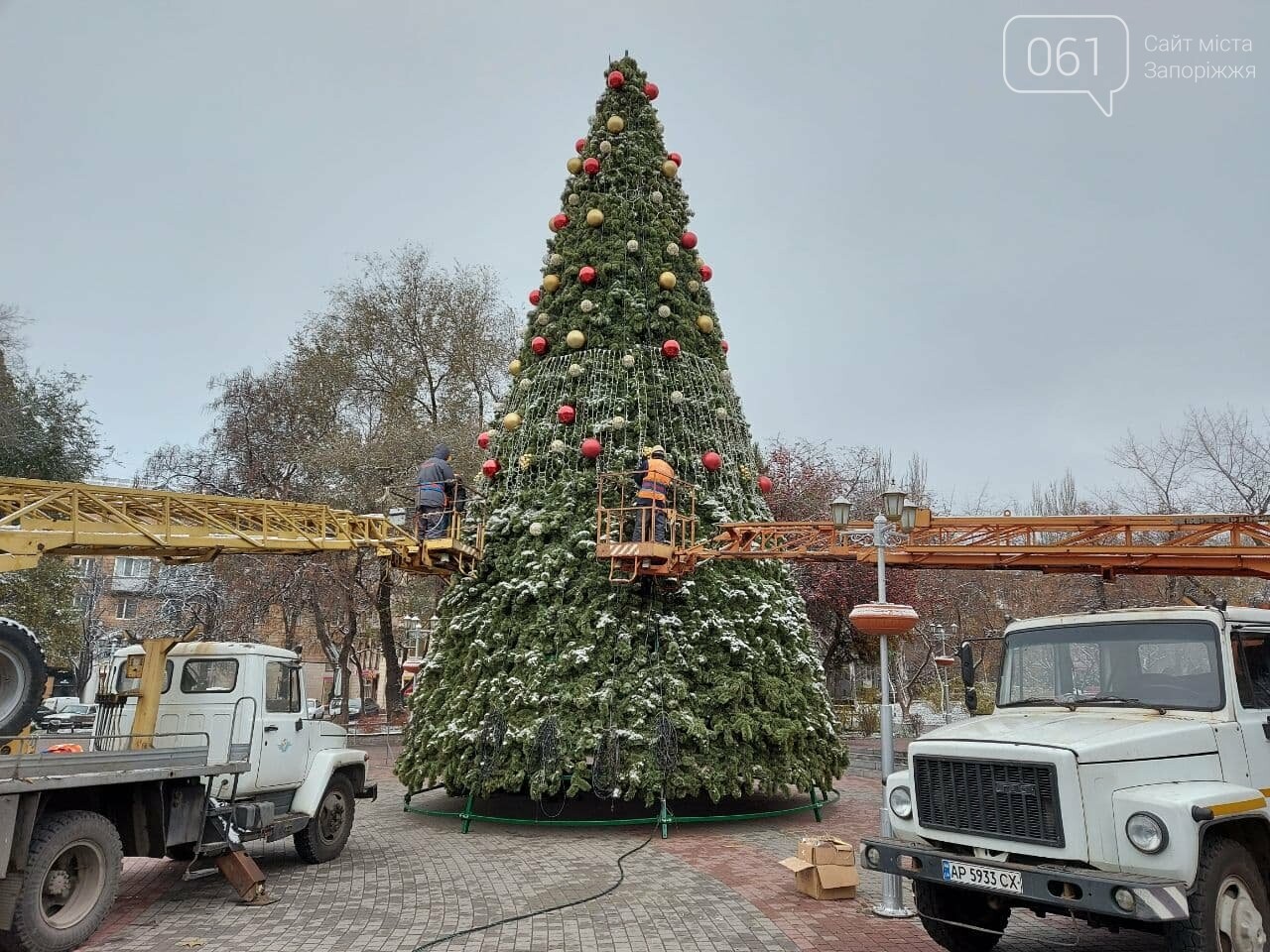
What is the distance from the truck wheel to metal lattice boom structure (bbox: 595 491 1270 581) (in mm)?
4483

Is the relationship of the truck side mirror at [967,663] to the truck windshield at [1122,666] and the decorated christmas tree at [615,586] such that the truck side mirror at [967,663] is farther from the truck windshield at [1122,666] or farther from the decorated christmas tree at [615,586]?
the decorated christmas tree at [615,586]

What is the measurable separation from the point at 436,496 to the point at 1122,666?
977cm

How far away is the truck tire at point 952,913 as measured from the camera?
6574 millimetres

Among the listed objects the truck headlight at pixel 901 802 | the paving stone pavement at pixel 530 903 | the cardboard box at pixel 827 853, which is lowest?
the paving stone pavement at pixel 530 903

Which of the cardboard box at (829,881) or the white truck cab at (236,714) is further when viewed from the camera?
the white truck cab at (236,714)

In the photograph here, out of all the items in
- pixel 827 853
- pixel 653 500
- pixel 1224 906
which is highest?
pixel 653 500

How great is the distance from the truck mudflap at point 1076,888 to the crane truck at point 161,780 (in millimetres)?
6675

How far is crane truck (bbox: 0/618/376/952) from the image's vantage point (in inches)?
282

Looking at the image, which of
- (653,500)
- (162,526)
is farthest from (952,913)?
(162,526)

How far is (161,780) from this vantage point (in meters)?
8.38

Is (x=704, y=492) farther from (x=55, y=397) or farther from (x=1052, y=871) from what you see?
(x=55, y=397)

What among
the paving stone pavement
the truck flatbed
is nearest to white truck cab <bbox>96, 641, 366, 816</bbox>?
the truck flatbed

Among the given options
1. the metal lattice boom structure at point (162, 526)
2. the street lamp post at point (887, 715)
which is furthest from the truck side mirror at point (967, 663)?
the metal lattice boom structure at point (162, 526)

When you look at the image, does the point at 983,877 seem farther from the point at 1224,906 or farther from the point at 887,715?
the point at 887,715
